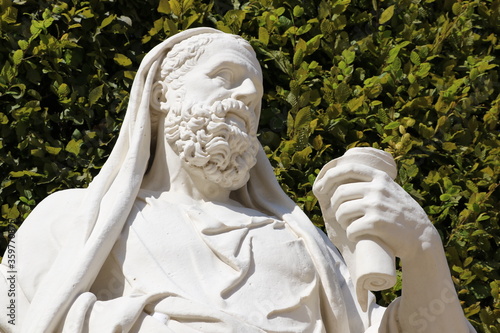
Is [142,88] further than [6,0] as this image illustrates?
No

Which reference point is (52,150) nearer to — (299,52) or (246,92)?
(299,52)

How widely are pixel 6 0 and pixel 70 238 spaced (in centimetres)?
245

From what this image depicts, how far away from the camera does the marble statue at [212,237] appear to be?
479 cm

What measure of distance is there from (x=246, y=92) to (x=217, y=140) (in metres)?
0.19

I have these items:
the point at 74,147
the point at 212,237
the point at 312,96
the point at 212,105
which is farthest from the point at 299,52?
the point at 212,237

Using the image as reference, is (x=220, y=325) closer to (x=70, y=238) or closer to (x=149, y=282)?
(x=149, y=282)

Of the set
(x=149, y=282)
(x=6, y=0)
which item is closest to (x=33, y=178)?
(x=6, y=0)

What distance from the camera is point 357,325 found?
520cm

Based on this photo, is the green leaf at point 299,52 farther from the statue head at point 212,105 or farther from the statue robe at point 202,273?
the statue robe at point 202,273

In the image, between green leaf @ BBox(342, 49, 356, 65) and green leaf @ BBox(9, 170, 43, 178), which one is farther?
green leaf @ BBox(342, 49, 356, 65)

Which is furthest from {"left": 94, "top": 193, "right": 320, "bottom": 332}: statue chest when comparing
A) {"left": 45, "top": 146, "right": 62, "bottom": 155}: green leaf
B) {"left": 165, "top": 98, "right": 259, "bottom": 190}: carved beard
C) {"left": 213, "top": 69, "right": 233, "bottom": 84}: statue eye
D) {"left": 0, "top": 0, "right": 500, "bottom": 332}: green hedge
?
{"left": 45, "top": 146, "right": 62, "bottom": 155}: green leaf

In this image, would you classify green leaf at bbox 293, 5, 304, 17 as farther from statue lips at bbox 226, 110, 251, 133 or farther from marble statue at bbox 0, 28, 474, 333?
statue lips at bbox 226, 110, 251, 133

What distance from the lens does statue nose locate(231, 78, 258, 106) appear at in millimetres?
5332

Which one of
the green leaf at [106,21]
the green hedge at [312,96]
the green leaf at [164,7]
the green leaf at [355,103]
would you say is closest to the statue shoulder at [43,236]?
the green hedge at [312,96]
